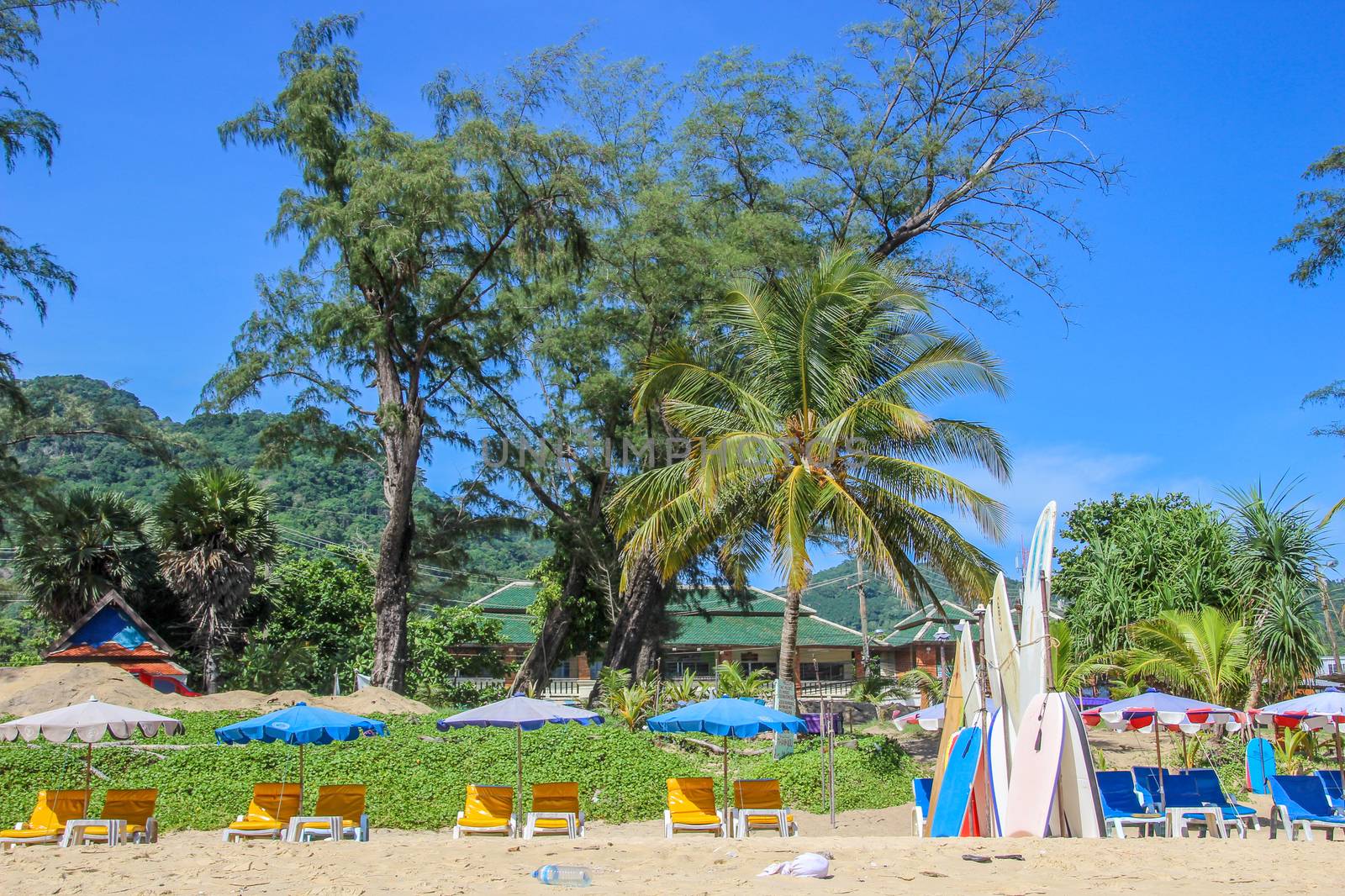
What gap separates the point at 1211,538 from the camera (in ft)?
80.9

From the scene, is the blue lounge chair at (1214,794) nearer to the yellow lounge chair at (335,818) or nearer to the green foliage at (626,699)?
Result: the green foliage at (626,699)

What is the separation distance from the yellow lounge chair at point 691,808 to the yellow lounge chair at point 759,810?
0.24 meters

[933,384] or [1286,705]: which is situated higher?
[933,384]

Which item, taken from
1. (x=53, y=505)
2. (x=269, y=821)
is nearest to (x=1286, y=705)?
(x=269, y=821)

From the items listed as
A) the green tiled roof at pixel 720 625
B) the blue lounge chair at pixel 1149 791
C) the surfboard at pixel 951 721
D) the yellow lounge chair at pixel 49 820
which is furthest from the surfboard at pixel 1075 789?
the green tiled roof at pixel 720 625

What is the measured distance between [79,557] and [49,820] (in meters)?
13.5

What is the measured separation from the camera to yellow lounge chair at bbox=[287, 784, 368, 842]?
1188 centimetres

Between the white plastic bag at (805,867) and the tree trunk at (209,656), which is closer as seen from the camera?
the white plastic bag at (805,867)

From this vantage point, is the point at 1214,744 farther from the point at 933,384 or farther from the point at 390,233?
the point at 390,233

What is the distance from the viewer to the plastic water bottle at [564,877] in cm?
786

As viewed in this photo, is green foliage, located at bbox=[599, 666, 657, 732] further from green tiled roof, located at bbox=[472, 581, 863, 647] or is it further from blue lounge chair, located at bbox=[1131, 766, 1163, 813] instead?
green tiled roof, located at bbox=[472, 581, 863, 647]

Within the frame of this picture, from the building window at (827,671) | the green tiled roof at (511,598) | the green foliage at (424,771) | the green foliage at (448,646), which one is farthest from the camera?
the building window at (827,671)

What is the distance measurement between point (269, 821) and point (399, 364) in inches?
509

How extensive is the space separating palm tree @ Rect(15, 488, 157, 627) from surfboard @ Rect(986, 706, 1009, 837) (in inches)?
758
